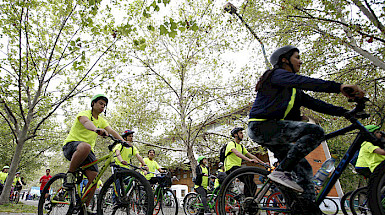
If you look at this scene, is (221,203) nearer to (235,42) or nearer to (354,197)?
(354,197)

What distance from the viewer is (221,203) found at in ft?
9.39

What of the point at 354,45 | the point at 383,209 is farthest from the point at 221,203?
the point at 354,45

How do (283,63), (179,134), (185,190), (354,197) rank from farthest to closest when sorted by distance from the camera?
(185,190) < (179,134) < (354,197) < (283,63)

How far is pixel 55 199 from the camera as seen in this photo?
13.7 feet

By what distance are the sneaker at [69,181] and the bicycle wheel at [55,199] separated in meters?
0.18

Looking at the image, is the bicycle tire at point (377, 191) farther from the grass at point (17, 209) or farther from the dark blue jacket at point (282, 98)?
the grass at point (17, 209)

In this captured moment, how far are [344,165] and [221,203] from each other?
4.24ft

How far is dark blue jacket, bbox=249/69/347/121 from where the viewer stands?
2.33 m

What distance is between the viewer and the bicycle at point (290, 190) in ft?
7.31

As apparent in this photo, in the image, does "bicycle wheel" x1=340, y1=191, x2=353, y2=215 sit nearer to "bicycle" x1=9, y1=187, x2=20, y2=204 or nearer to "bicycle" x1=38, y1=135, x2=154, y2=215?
"bicycle" x1=38, y1=135, x2=154, y2=215

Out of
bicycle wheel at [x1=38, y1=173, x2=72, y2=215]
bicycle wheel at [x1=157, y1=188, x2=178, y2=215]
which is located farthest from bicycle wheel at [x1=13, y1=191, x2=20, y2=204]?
bicycle wheel at [x1=38, y1=173, x2=72, y2=215]

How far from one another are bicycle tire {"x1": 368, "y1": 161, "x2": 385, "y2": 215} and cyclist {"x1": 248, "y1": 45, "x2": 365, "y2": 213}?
0.45m

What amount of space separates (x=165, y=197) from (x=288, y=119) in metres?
4.95

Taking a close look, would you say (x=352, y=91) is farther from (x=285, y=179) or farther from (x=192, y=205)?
(x=192, y=205)
